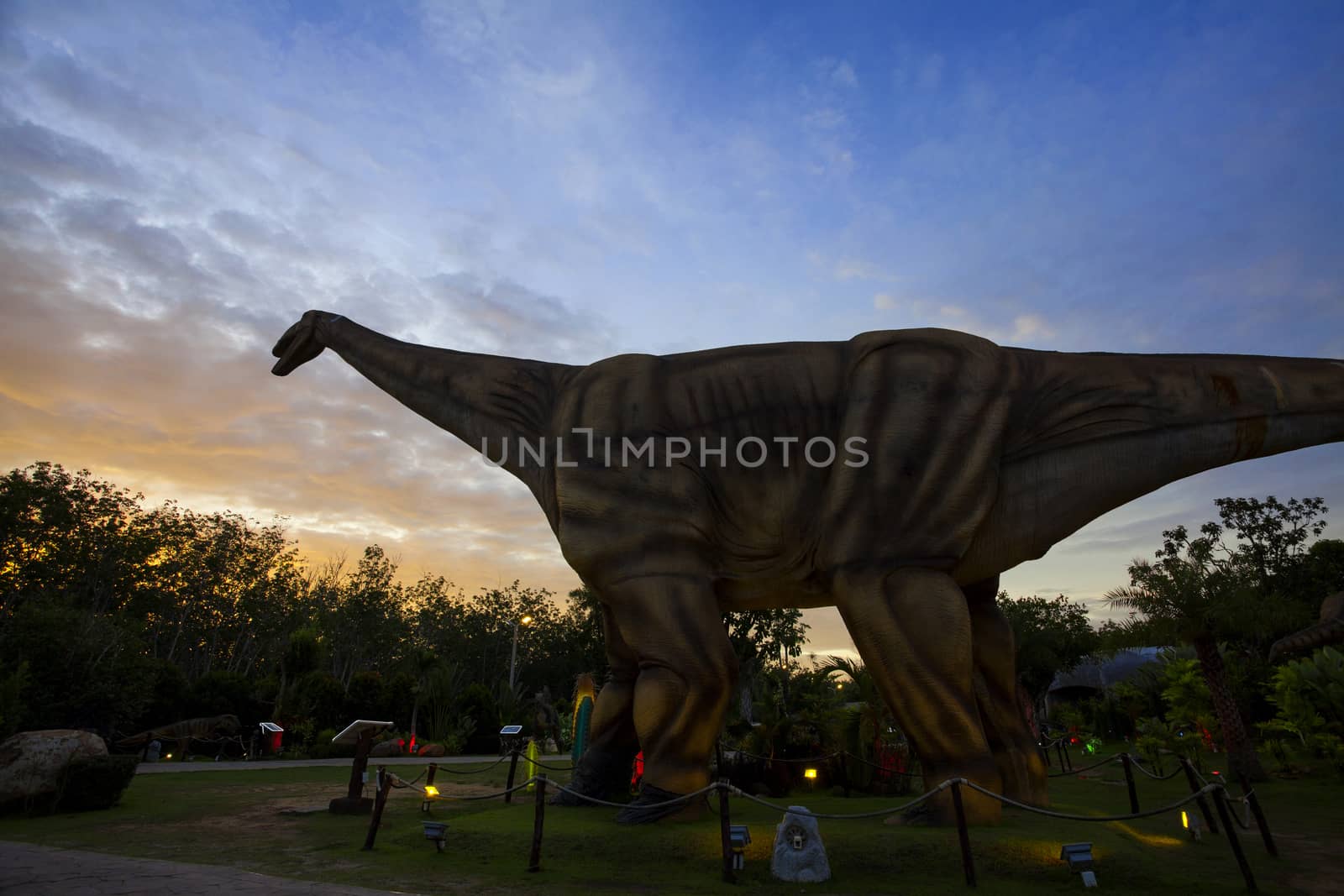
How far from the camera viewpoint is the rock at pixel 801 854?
5.29 meters

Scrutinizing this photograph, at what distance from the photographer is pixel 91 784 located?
29.7 ft

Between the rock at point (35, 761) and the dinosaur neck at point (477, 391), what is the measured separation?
5.69 meters

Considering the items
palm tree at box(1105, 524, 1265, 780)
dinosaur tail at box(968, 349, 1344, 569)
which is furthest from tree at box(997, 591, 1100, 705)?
dinosaur tail at box(968, 349, 1344, 569)

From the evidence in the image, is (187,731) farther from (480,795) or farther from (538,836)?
(538,836)

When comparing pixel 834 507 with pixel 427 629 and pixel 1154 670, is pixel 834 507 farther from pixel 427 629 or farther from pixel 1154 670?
pixel 427 629

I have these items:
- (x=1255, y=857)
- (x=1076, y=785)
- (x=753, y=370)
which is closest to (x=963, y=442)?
(x=753, y=370)

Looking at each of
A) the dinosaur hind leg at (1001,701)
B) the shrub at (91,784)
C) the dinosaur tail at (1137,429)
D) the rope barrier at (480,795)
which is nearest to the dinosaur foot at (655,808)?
the rope barrier at (480,795)

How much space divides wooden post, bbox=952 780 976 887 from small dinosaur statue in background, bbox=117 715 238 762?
18.9m

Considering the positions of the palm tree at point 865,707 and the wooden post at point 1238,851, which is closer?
the wooden post at point 1238,851

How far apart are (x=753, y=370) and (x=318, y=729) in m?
19.5

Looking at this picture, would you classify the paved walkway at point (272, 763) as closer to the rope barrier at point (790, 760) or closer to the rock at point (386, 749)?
the rock at point (386, 749)

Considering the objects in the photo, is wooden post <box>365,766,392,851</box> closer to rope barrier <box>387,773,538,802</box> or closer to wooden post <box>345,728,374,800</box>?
rope barrier <box>387,773,538,802</box>

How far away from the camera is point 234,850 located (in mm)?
6492

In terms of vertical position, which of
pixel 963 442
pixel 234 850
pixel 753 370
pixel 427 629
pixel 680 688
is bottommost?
pixel 234 850
